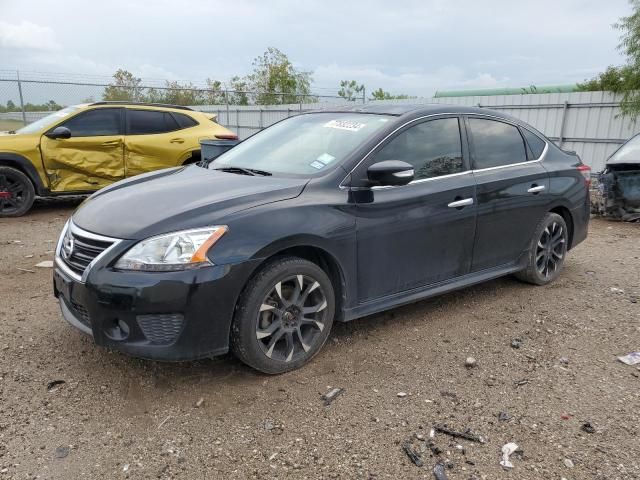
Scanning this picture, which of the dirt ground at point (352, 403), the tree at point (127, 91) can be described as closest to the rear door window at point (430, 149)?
the dirt ground at point (352, 403)

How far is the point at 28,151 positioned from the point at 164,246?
5.95 metres

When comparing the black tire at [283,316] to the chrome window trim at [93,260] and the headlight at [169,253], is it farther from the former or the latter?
the chrome window trim at [93,260]

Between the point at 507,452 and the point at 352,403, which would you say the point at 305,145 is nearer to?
the point at 352,403

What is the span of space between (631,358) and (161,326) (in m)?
3.10

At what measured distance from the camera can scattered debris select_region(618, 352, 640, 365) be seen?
3.57 m

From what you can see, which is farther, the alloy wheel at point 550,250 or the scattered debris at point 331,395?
the alloy wheel at point 550,250

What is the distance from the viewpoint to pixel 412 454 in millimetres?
2562

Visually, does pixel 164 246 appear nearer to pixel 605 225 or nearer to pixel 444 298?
pixel 444 298

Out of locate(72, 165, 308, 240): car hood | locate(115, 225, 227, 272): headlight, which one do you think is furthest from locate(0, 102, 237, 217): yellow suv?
locate(115, 225, 227, 272): headlight

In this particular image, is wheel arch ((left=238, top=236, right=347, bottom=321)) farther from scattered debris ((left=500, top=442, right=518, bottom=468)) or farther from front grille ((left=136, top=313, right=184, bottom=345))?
scattered debris ((left=500, top=442, right=518, bottom=468))

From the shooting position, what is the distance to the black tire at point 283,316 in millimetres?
2994

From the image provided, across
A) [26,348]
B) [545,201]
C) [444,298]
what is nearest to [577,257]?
[545,201]

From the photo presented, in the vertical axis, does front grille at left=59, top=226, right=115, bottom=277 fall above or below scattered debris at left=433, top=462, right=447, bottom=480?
above

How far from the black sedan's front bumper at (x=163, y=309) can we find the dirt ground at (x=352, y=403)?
347 millimetres
